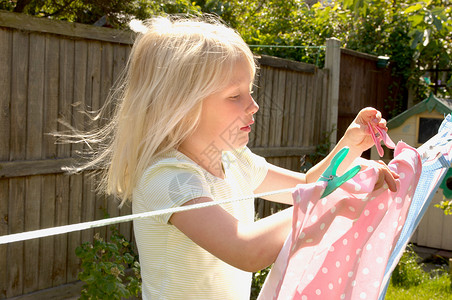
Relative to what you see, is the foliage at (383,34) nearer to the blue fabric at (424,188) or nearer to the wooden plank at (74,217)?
the wooden plank at (74,217)

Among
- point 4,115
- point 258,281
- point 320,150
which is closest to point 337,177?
point 4,115

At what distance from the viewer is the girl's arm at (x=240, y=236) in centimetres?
111

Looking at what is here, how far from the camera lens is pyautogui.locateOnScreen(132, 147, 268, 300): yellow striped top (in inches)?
49.3

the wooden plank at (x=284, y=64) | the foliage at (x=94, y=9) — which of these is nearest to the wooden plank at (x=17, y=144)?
the foliage at (x=94, y=9)

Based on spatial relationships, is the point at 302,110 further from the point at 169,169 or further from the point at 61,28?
the point at 169,169

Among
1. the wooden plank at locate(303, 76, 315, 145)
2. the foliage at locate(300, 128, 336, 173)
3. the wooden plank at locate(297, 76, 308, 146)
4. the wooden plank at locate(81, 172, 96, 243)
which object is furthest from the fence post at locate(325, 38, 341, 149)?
the wooden plank at locate(81, 172, 96, 243)

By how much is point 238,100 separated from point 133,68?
312 mm

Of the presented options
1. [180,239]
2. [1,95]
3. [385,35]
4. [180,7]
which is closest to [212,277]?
[180,239]

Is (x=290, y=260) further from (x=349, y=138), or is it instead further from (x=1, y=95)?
(x=1, y=95)

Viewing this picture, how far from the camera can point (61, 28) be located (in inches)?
123

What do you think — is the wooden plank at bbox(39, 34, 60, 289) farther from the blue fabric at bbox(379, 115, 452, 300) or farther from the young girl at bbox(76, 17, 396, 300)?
the blue fabric at bbox(379, 115, 452, 300)

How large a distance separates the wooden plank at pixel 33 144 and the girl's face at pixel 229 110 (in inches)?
75.4

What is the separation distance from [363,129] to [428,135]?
3931mm

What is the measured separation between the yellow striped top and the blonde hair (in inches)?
2.4
